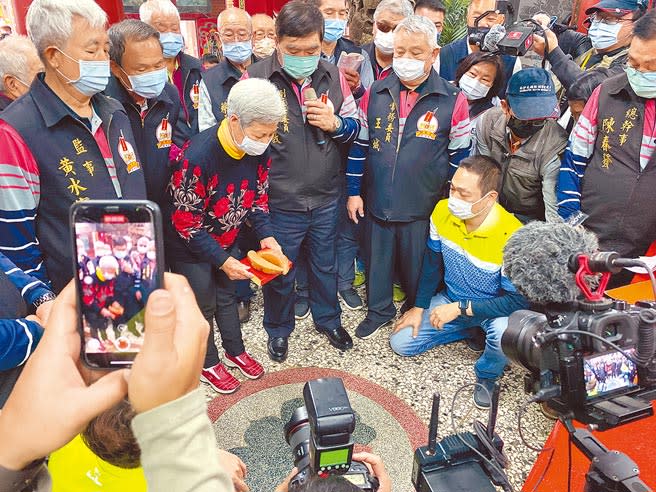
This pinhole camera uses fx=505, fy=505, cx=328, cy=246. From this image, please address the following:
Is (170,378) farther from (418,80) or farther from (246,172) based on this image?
(418,80)

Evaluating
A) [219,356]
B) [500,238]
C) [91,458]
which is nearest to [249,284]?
[219,356]

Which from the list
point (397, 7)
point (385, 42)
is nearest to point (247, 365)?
point (385, 42)

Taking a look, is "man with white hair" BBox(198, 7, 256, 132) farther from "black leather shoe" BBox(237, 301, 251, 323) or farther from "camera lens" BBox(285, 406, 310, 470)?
"camera lens" BBox(285, 406, 310, 470)

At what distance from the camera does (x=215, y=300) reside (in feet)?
9.80

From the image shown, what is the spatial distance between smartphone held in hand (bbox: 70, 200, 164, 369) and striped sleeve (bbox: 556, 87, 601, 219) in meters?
2.68

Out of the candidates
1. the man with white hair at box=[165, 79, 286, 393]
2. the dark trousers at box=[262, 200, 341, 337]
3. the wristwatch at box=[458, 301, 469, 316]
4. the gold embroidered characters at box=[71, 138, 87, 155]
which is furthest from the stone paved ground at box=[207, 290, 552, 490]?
the gold embroidered characters at box=[71, 138, 87, 155]

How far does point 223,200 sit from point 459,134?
1.60 meters

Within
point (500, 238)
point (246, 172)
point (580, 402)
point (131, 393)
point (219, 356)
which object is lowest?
point (219, 356)

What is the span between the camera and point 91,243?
1.02m

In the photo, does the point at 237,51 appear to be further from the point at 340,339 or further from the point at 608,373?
the point at 608,373

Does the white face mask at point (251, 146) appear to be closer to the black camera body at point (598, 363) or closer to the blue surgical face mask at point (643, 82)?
the black camera body at point (598, 363)

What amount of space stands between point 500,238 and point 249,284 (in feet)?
6.09

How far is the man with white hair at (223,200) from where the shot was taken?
2.51 metres

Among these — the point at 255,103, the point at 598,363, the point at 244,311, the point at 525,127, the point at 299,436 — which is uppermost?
the point at 255,103
